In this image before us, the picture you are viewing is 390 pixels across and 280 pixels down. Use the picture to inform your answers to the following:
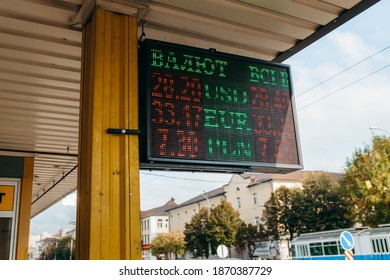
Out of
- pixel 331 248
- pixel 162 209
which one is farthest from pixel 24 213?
pixel 162 209

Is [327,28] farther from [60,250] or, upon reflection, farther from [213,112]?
[60,250]

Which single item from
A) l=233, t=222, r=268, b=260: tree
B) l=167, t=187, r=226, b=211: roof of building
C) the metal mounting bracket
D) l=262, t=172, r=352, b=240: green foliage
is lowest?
the metal mounting bracket

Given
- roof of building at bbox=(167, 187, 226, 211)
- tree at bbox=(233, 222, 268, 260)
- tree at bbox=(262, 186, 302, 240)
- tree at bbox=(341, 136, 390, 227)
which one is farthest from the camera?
roof of building at bbox=(167, 187, 226, 211)

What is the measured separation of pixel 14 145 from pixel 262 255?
91.8ft

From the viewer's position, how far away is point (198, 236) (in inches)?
1489

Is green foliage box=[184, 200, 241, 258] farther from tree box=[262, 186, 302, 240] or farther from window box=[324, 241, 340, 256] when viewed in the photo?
window box=[324, 241, 340, 256]

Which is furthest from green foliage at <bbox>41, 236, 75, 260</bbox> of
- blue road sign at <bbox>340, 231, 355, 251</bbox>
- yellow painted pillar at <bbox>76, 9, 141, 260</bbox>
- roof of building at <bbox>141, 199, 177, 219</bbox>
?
yellow painted pillar at <bbox>76, 9, 141, 260</bbox>

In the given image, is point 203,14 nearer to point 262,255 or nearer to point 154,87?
point 154,87

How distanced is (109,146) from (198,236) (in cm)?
3551

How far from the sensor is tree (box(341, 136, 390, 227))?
22.8 meters

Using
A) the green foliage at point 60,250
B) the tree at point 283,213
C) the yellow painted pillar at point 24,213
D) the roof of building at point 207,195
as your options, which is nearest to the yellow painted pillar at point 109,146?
the yellow painted pillar at point 24,213

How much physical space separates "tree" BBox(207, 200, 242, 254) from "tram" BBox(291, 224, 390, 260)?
15.4 m

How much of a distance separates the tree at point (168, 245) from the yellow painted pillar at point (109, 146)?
1541 inches

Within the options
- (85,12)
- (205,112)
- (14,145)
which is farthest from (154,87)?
(14,145)
